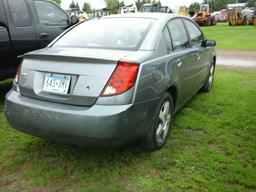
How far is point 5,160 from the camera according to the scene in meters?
3.31

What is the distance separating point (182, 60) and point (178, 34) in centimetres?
44

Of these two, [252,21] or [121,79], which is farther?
[252,21]

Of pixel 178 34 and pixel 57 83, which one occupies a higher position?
pixel 178 34

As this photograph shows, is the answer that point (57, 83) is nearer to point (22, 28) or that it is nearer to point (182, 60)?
point (182, 60)

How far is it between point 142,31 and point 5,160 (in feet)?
6.82

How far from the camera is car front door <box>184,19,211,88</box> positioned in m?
4.69

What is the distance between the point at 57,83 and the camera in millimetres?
2895

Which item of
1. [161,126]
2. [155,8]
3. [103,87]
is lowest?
[161,126]

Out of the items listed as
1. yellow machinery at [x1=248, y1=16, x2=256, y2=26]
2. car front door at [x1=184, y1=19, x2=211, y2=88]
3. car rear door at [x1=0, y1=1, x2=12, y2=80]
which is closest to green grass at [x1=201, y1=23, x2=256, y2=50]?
car front door at [x1=184, y1=19, x2=211, y2=88]

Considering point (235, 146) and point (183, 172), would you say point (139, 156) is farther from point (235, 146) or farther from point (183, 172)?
point (235, 146)

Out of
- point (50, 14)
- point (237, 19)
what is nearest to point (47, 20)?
point (50, 14)

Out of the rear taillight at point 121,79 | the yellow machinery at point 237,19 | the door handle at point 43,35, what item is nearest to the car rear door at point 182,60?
the rear taillight at point 121,79

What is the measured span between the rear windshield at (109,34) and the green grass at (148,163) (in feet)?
3.89

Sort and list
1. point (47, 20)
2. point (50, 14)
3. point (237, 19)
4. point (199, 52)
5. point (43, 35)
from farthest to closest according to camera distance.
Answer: point (237, 19) → point (50, 14) → point (47, 20) → point (43, 35) → point (199, 52)
